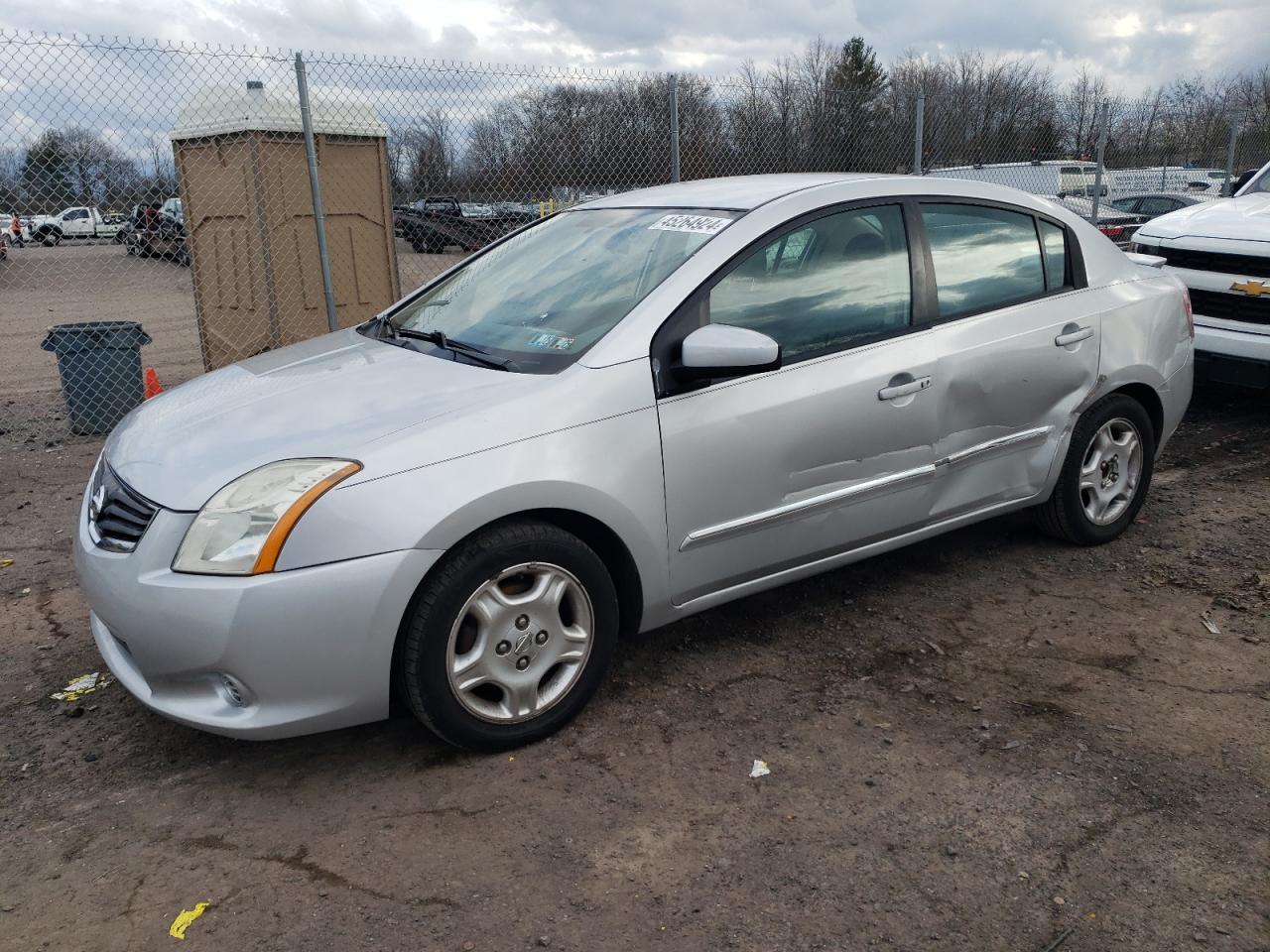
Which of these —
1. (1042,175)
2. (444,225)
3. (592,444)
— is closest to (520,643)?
(592,444)

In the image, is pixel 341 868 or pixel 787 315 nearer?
pixel 341 868

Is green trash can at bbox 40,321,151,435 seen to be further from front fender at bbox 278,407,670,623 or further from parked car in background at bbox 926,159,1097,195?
parked car in background at bbox 926,159,1097,195

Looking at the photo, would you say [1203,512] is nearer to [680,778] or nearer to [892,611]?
[892,611]

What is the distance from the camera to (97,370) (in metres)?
7.05

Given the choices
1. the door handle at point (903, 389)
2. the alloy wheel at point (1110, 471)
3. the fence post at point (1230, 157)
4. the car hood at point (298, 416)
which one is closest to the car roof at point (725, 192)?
the door handle at point (903, 389)

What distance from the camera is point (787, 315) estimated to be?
11.6 feet

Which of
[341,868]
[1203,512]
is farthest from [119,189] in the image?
[1203,512]

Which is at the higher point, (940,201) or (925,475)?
(940,201)

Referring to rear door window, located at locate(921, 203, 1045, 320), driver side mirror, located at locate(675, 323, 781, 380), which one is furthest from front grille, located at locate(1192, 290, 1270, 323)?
driver side mirror, located at locate(675, 323, 781, 380)

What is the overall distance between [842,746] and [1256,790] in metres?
1.13

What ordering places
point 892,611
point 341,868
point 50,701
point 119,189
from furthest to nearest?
1. point 119,189
2. point 892,611
3. point 50,701
4. point 341,868

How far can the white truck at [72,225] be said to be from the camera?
9.23 m

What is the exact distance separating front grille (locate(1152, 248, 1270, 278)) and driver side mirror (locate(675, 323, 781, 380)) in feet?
14.2

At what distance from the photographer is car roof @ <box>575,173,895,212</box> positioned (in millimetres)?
3707
